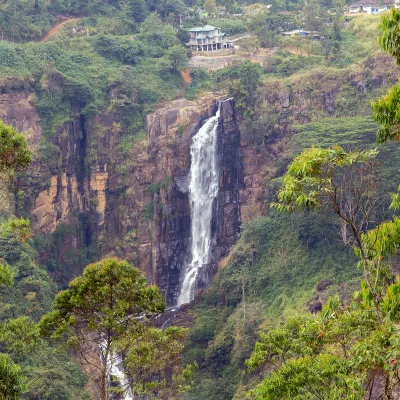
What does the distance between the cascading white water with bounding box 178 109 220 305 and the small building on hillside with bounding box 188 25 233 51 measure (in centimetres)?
866

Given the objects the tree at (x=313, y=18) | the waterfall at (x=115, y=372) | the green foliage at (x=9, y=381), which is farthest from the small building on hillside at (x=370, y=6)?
the green foliage at (x=9, y=381)

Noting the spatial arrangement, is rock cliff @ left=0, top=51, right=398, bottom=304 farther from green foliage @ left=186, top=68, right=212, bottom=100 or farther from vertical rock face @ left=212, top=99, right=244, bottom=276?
green foliage @ left=186, top=68, right=212, bottom=100

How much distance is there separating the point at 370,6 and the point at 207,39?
12.4m

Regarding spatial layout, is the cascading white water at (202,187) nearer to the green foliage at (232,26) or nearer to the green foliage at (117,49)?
A: the green foliage at (117,49)

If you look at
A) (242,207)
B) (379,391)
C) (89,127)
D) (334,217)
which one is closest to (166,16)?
(89,127)

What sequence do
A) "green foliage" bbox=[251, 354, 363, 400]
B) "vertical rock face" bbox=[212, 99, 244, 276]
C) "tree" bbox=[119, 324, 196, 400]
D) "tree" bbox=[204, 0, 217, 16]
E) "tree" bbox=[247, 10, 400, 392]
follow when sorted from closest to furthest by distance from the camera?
"tree" bbox=[247, 10, 400, 392] < "green foliage" bbox=[251, 354, 363, 400] < "tree" bbox=[119, 324, 196, 400] < "vertical rock face" bbox=[212, 99, 244, 276] < "tree" bbox=[204, 0, 217, 16]

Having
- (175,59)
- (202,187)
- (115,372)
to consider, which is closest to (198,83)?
(175,59)

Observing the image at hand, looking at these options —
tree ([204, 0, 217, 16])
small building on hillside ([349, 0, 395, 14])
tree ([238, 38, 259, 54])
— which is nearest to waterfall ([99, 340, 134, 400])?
tree ([238, 38, 259, 54])

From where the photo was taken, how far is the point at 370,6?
46531 millimetres

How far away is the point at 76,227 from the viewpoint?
3353cm

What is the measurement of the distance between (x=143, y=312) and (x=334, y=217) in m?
16.0

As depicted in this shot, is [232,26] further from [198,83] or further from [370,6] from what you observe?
[370,6]

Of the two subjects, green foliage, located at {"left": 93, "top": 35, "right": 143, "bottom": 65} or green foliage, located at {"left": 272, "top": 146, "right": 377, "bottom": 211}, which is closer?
green foliage, located at {"left": 272, "top": 146, "right": 377, "bottom": 211}

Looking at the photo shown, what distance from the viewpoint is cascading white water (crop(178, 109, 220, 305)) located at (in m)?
34.1
